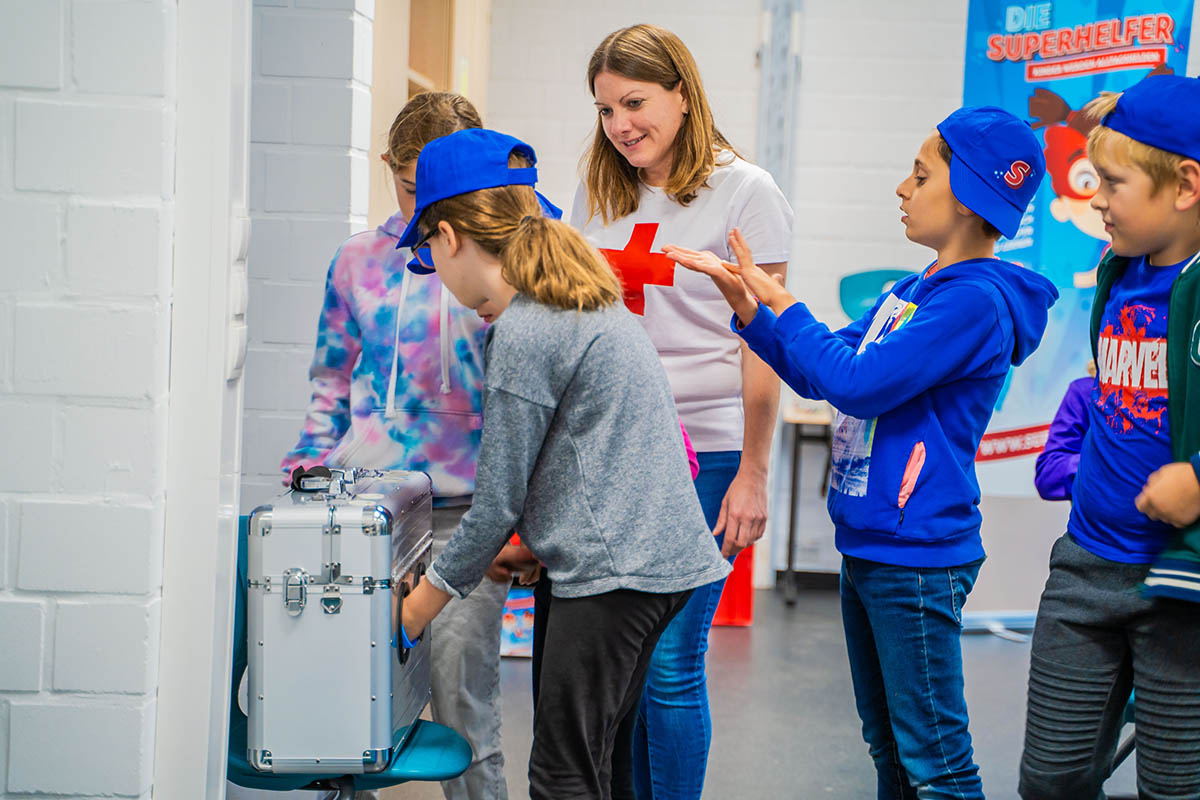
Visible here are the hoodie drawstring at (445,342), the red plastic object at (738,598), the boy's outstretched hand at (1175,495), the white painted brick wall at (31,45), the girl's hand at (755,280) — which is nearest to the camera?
the white painted brick wall at (31,45)

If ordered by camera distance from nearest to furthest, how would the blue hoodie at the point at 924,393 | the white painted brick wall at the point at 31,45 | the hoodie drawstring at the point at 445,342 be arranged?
the white painted brick wall at the point at 31,45
the blue hoodie at the point at 924,393
the hoodie drawstring at the point at 445,342

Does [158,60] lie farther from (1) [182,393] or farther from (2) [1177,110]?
(2) [1177,110]

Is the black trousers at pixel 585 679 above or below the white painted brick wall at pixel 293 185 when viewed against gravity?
below

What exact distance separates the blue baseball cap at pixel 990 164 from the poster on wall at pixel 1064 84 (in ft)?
8.07

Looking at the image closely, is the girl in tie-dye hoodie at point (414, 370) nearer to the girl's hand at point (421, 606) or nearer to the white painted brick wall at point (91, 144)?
the girl's hand at point (421, 606)

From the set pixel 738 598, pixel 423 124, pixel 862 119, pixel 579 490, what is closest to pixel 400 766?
pixel 579 490

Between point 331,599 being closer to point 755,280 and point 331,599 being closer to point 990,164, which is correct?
point 755,280

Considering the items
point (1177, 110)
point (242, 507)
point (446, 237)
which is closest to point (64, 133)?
point (446, 237)

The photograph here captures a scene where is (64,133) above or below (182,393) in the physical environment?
above

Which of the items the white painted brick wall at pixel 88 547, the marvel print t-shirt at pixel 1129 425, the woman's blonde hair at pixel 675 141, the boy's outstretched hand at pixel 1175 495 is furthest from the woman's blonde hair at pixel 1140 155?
the white painted brick wall at pixel 88 547

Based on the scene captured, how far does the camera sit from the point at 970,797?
5.17 feet

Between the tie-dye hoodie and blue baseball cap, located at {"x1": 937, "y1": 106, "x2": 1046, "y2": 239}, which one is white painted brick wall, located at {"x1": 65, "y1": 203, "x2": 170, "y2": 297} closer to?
the tie-dye hoodie

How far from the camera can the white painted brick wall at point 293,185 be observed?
89.5 inches

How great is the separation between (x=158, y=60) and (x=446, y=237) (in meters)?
0.41
